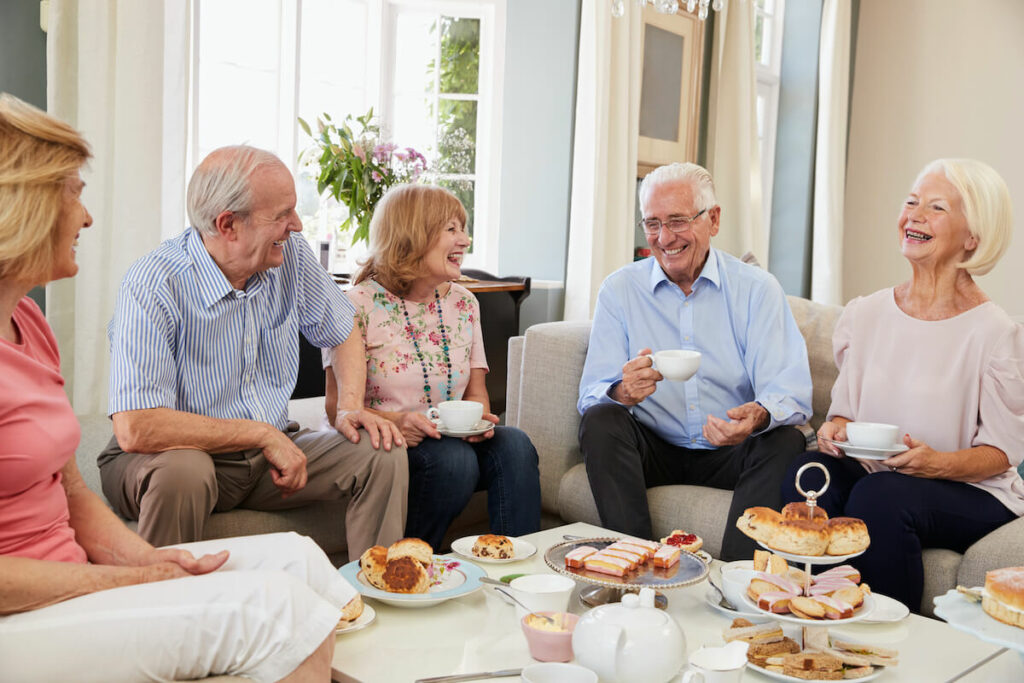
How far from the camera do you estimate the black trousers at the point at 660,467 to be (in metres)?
2.19

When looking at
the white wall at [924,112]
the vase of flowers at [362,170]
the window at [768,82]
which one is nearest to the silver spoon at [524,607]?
the vase of flowers at [362,170]

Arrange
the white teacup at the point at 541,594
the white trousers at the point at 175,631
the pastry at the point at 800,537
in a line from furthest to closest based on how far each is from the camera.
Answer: the white teacup at the point at 541,594 → the pastry at the point at 800,537 → the white trousers at the point at 175,631

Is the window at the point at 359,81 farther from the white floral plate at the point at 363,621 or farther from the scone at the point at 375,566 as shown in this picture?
the white floral plate at the point at 363,621

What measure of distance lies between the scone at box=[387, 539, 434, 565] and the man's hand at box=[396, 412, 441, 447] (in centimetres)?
60

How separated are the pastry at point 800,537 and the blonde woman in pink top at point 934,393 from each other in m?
0.72

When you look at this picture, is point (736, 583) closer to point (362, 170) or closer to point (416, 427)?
point (416, 427)

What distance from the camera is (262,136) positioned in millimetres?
4008

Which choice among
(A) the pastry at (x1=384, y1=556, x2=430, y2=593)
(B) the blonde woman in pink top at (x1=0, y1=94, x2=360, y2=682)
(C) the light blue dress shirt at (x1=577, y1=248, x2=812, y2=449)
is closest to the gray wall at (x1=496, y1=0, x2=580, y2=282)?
(C) the light blue dress shirt at (x1=577, y1=248, x2=812, y2=449)

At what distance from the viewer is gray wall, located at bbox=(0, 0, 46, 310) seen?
2.61 m

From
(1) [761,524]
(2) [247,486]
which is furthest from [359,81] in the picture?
(1) [761,524]

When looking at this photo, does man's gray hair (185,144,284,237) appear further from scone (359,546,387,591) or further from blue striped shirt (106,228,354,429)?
scone (359,546,387,591)

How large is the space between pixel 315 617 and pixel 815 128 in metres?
5.83

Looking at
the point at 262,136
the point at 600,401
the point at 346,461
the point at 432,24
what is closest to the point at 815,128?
the point at 432,24

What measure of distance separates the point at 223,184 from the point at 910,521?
1.55 metres
